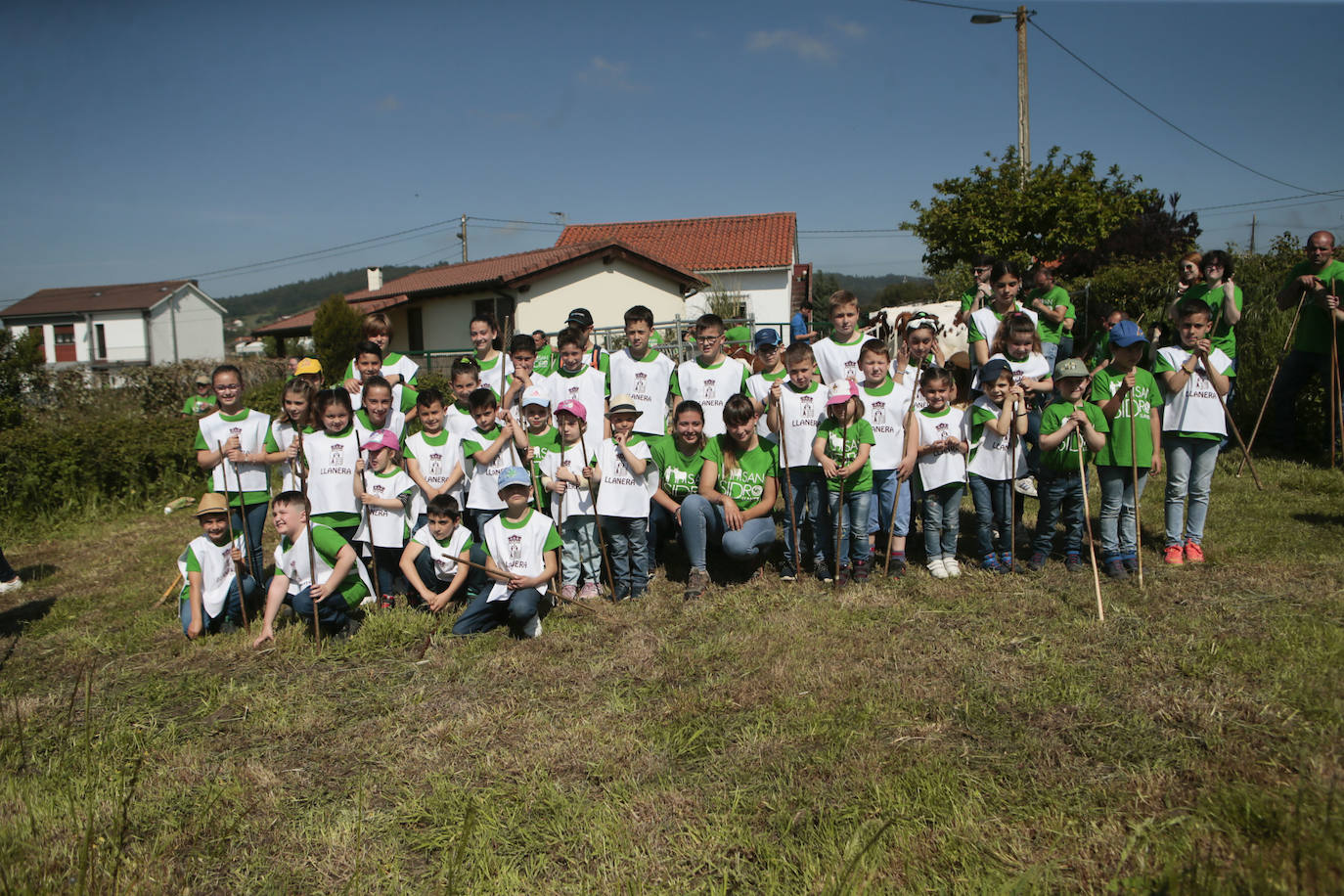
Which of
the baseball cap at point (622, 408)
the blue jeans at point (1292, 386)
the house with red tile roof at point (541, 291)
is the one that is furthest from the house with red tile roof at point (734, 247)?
the baseball cap at point (622, 408)

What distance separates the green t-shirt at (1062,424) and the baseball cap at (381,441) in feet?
15.8

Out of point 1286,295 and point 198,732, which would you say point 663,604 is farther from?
point 1286,295

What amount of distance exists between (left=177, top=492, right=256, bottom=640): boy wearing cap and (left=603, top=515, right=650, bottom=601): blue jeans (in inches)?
105

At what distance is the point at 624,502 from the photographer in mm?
6727

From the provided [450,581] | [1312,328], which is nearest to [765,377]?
[450,581]

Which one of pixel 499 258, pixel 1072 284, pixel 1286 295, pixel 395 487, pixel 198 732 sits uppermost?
pixel 499 258

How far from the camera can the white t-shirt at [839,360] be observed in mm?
7180

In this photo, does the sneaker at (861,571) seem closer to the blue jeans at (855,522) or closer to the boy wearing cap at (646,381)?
the blue jeans at (855,522)

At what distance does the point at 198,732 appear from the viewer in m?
4.70

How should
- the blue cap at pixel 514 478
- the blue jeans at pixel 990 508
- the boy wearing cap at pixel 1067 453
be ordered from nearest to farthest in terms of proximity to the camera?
the blue cap at pixel 514 478 → the boy wearing cap at pixel 1067 453 → the blue jeans at pixel 990 508

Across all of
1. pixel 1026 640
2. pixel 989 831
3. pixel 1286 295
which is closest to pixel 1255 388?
pixel 1286 295

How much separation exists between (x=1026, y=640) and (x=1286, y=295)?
5.69m

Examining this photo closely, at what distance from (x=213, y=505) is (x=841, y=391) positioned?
15.3ft

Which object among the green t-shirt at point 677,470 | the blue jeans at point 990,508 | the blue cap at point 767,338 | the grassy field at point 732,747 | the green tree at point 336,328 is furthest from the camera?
the green tree at point 336,328
